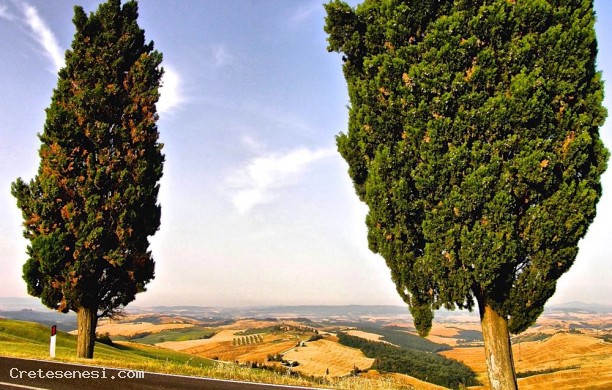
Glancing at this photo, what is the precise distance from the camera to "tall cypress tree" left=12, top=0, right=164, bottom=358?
1611 centimetres

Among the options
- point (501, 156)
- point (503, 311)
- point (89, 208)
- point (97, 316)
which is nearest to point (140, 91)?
point (89, 208)

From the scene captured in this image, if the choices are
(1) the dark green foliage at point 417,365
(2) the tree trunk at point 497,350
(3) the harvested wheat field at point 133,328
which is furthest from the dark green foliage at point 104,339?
(3) the harvested wheat field at point 133,328

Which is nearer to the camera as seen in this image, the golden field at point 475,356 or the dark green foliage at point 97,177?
the dark green foliage at point 97,177

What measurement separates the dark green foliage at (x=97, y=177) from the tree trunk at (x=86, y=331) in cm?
32

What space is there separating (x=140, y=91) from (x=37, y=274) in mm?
9438

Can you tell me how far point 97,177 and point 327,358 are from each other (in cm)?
4677

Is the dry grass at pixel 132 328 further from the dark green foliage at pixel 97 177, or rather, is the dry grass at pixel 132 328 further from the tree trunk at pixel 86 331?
the dark green foliage at pixel 97 177

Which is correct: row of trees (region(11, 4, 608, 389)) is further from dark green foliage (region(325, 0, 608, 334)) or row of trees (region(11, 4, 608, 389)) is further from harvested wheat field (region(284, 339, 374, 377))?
harvested wheat field (region(284, 339, 374, 377))

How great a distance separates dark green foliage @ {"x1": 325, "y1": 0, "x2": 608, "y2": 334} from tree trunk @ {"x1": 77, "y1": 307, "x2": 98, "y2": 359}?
1328 centimetres

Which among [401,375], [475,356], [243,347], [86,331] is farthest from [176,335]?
[86,331]

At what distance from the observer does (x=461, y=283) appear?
10.4 metres

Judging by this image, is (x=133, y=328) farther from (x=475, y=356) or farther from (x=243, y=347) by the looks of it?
(x=475, y=356)

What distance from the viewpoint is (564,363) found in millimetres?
34125

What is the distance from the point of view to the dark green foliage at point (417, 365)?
38.8m
